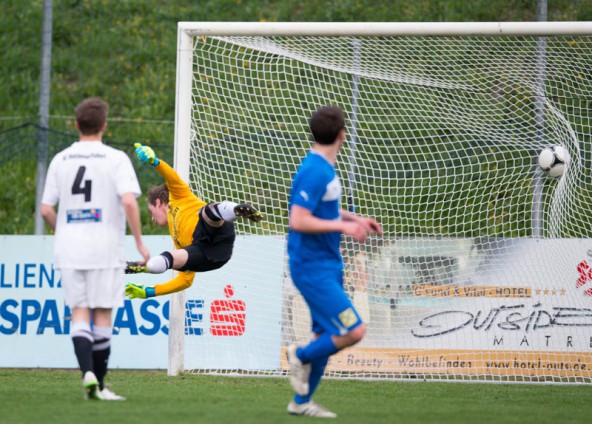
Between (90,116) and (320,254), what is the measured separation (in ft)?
5.16

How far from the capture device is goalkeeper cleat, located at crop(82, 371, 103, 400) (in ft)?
17.6

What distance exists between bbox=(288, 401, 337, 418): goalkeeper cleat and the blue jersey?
819 mm

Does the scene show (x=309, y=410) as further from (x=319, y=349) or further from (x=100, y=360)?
(x=100, y=360)

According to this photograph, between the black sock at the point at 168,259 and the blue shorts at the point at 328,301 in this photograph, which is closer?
the blue shorts at the point at 328,301

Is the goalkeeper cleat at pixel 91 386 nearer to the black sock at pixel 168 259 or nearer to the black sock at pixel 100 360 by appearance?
the black sock at pixel 100 360

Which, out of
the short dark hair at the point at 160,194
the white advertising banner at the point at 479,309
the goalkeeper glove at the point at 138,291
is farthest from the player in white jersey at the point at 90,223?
the white advertising banner at the point at 479,309

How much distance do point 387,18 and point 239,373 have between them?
29.5 ft

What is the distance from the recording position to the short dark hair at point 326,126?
536cm

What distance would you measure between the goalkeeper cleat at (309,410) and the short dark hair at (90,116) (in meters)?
2.00

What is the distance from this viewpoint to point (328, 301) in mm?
5207

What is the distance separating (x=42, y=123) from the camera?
1143 centimetres

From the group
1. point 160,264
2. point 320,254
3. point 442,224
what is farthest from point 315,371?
point 442,224

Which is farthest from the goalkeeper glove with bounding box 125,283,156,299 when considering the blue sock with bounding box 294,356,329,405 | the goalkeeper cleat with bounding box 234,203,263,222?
the blue sock with bounding box 294,356,329,405

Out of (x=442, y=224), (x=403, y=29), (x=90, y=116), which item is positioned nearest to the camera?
(x=90, y=116)
